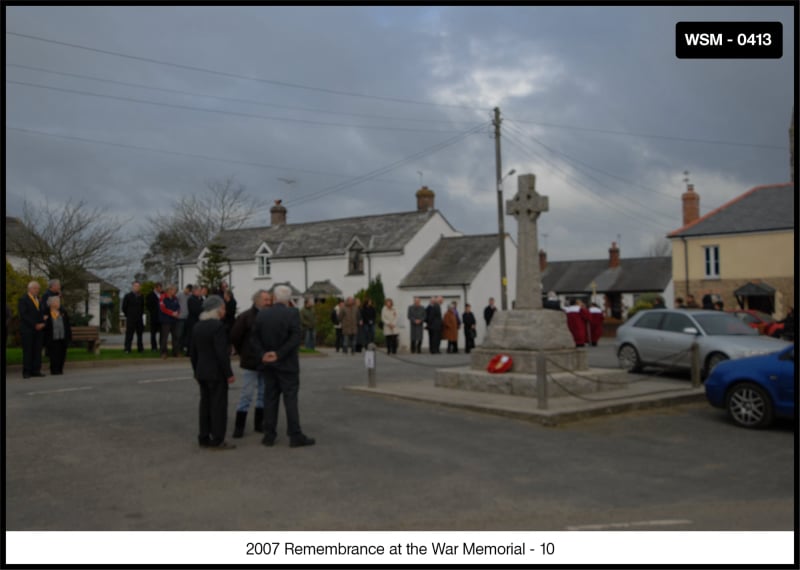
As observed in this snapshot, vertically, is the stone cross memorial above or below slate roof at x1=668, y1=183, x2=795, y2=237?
below

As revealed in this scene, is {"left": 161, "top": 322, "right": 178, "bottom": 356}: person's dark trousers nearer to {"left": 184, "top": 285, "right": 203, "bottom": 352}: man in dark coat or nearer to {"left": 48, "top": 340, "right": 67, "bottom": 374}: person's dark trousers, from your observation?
{"left": 184, "top": 285, "right": 203, "bottom": 352}: man in dark coat

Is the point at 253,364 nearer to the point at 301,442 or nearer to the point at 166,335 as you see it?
the point at 301,442

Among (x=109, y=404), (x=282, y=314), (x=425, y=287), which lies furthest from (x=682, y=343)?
(x=425, y=287)

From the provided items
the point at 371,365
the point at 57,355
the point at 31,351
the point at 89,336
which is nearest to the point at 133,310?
the point at 89,336

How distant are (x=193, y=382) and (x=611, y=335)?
3321 cm

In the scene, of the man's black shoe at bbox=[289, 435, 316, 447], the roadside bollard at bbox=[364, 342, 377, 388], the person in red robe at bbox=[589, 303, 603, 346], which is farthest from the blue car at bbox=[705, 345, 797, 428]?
the person in red robe at bbox=[589, 303, 603, 346]

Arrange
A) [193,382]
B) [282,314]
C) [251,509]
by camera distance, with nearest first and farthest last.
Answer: [251,509], [282,314], [193,382]

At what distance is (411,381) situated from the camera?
15367 millimetres

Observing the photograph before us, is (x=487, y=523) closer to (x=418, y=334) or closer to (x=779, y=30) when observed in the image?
(x=779, y=30)

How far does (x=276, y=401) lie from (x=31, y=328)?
26.5ft

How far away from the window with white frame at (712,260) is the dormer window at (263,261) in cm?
2523

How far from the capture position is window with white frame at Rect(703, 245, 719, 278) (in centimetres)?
3681

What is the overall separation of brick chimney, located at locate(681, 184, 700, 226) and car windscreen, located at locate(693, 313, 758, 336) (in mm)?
27860

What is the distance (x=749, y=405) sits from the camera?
10516 mm
